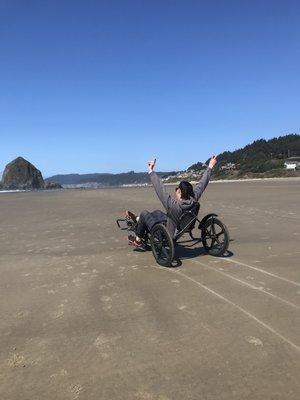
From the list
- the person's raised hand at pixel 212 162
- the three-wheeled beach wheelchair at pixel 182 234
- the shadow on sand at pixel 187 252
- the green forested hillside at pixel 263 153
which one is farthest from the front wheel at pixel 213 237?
the green forested hillside at pixel 263 153

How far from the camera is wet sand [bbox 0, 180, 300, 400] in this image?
338 cm

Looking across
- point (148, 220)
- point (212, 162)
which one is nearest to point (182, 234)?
point (148, 220)

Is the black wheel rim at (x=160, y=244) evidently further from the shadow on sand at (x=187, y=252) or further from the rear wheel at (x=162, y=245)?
the shadow on sand at (x=187, y=252)

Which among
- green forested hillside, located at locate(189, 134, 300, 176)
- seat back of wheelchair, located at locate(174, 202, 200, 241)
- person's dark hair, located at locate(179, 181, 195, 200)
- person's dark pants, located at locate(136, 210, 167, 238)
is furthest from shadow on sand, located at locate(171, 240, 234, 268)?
green forested hillside, located at locate(189, 134, 300, 176)

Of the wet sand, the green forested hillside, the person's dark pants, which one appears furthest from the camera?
the green forested hillside

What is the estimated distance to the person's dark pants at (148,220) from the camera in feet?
26.0

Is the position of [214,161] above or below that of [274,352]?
above

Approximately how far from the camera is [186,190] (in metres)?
7.63

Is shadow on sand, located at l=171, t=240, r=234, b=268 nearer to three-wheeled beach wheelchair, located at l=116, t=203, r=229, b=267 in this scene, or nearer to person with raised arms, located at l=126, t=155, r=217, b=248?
three-wheeled beach wheelchair, located at l=116, t=203, r=229, b=267

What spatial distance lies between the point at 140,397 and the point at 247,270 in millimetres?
3654

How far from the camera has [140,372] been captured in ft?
11.7

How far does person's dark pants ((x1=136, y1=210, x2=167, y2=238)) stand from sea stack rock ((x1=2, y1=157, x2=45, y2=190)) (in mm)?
117055

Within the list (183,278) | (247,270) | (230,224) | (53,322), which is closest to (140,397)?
(53,322)

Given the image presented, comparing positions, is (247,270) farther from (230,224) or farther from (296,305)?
(230,224)
